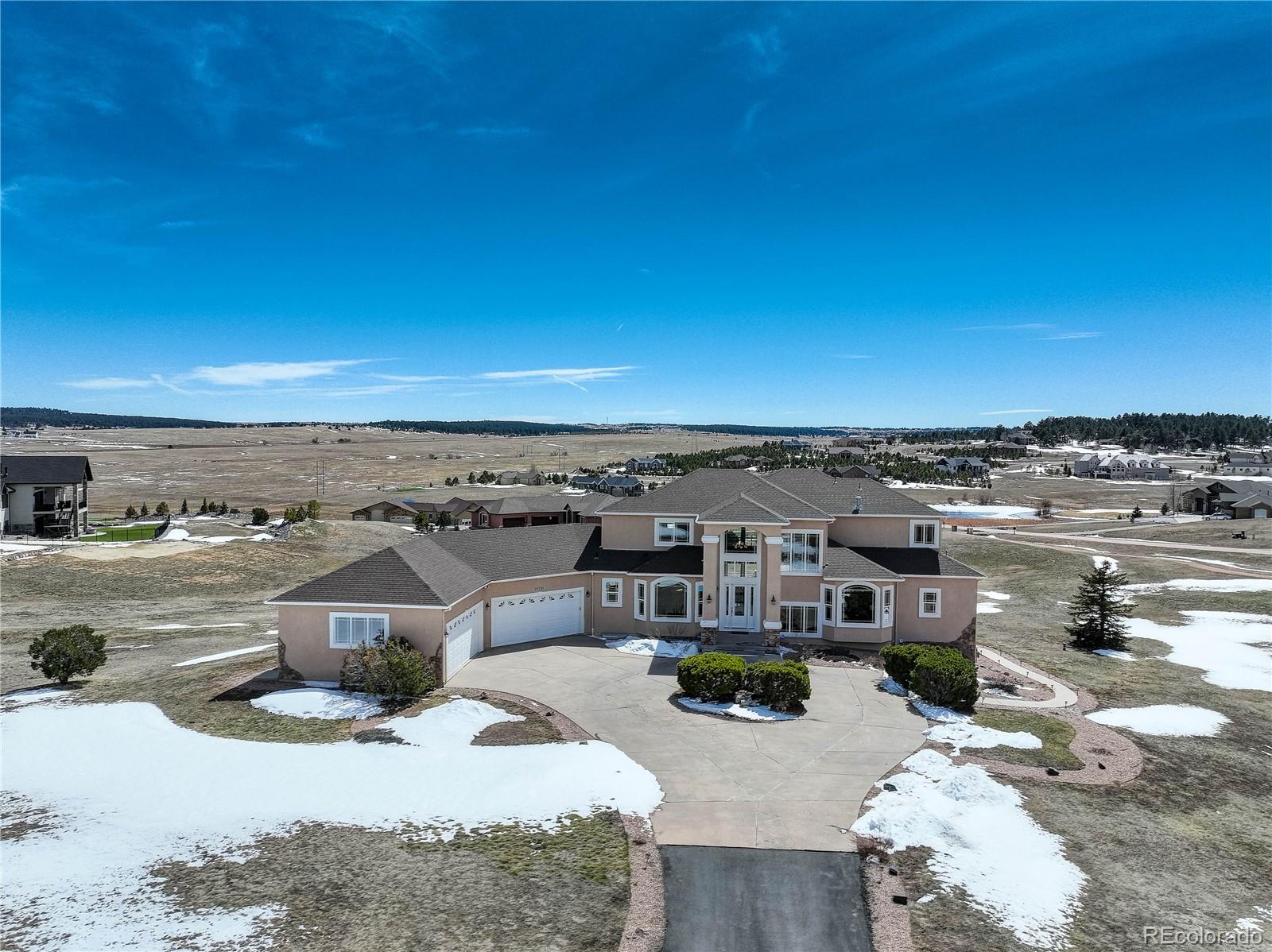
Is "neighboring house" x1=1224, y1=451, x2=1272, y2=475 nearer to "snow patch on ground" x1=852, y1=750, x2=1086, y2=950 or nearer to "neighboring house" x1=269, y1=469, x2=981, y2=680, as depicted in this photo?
"neighboring house" x1=269, y1=469, x2=981, y2=680

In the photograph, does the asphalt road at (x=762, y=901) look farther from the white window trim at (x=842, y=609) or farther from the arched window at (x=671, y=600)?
the arched window at (x=671, y=600)

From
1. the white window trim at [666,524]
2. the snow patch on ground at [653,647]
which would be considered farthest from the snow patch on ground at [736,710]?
the white window trim at [666,524]

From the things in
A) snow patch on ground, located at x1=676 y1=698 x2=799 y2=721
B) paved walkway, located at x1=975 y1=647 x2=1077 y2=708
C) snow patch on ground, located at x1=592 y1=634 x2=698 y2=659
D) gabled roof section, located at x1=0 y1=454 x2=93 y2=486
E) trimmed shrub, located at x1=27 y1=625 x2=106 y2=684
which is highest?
gabled roof section, located at x1=0 y1=454 x2=93 y2=486

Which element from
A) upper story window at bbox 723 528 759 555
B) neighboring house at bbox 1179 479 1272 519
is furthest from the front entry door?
neighboring house at bbox 1179 479 1272 519

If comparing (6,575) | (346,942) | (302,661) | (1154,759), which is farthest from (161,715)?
(6,575)

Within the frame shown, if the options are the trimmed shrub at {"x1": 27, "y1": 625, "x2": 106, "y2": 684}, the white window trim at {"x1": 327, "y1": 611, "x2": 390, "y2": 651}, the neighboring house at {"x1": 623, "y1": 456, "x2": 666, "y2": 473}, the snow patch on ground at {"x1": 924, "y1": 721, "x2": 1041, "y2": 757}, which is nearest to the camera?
the snow patch on ground at {"x1": 924, "y1": 721, "x2": 1041, "y2": 757}

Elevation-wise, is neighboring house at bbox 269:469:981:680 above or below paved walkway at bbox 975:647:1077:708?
above

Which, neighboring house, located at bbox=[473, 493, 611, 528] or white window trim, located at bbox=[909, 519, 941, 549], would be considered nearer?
white window trim, located at bbox=[909, 519, 941, 549]

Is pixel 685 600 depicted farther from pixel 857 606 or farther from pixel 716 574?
pixel 857 606
